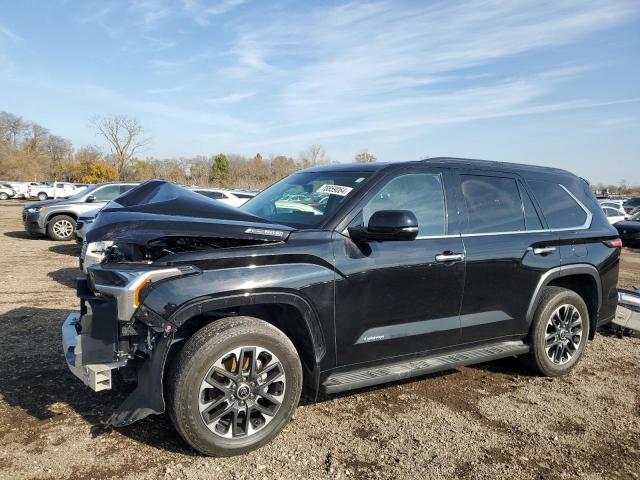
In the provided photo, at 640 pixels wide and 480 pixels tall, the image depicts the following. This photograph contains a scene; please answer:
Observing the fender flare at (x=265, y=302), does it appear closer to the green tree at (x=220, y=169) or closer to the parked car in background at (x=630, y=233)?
the parked car in background at (x=630, y=233)

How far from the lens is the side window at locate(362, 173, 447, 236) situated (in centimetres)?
374

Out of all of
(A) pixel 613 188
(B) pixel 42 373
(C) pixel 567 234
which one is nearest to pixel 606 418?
(C) pixel 567 234

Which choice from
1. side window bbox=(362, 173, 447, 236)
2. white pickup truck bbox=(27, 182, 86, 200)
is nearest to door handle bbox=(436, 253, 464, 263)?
side window bbox=(362, 173, 447, 236)

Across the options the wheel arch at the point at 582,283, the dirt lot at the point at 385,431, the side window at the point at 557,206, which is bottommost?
the dirt lot at the point at 385,431

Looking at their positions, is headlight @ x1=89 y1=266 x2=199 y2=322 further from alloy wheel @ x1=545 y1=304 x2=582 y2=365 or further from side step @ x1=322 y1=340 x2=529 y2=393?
alloy wheel @ x1=545 y1=304 x2=582 y2=365

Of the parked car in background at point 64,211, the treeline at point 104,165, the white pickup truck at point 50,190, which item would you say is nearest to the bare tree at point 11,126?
the treeline at point 104,165

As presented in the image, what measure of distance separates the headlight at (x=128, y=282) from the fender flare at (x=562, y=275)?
120 inches

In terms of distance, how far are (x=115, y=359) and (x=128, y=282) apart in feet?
1.58

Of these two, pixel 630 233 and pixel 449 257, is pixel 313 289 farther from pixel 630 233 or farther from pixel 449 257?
pixel 630 233

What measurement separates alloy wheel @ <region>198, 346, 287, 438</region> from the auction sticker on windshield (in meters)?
1.33

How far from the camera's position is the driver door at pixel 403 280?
11.2 ft

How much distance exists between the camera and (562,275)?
4.55m

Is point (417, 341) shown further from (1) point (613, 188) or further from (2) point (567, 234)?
(1) point (613, 188)

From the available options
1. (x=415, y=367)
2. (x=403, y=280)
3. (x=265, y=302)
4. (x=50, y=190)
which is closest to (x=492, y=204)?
(x=403, y=280)
